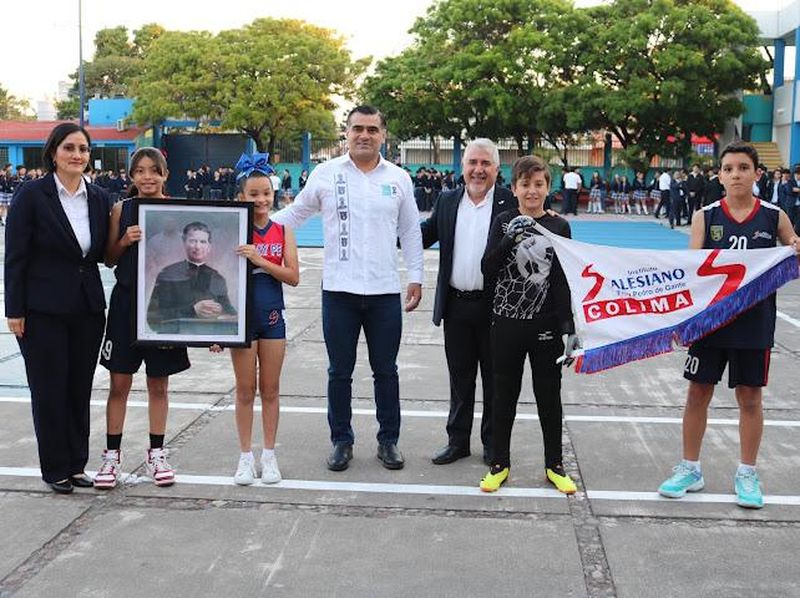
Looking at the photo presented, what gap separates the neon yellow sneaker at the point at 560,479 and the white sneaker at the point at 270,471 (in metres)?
1.44

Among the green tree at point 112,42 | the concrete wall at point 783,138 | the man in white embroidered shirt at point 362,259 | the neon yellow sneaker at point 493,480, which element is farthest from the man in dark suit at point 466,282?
the green tree at point 112,42

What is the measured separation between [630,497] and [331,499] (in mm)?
1525

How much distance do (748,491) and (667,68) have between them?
3234 centimetres

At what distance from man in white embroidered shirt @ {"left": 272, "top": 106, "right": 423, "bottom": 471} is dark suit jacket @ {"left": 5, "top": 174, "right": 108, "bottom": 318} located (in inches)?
44.3

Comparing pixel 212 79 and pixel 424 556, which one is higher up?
pixel 212 79

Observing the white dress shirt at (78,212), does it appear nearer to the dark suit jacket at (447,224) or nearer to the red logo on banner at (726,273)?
the dark suit jacket at (447,224)

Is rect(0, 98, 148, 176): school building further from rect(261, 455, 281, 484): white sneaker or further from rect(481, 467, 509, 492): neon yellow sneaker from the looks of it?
rect(481, 467, 509, 492): neon yellow sneaker

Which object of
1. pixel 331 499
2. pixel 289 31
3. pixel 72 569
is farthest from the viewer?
pixel 289 31

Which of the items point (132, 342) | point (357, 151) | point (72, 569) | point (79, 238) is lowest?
point (72, 569)

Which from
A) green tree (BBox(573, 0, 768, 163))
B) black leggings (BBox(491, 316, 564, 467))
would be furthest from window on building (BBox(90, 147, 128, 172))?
black leggings (BBox(491, 316, 564, 467))

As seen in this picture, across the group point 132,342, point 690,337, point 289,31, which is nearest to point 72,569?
point 132,342

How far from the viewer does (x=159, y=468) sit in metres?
4.97

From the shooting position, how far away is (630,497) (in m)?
4.80

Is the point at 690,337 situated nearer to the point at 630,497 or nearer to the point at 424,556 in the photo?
the point at 630,497
